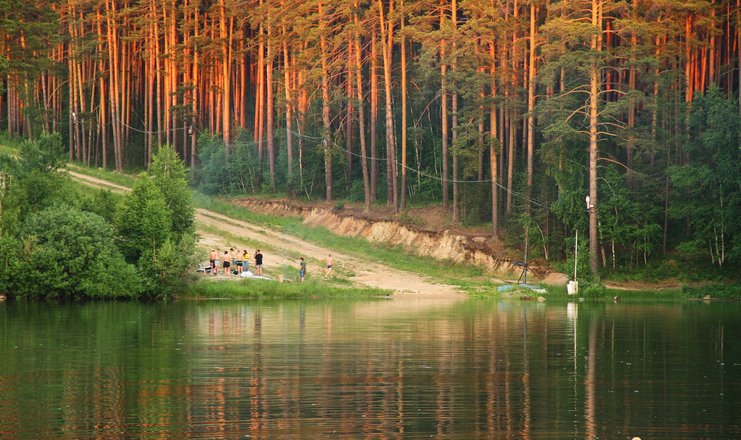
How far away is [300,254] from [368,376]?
131 feet

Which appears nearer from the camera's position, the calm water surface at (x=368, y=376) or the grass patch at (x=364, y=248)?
the calm water surface at (x=368, y=376)

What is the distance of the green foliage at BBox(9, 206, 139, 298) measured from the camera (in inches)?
1992

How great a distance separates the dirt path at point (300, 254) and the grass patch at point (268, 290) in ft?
6.39

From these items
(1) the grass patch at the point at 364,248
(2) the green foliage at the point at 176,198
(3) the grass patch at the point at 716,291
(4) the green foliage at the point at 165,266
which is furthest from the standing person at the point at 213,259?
(3) the grass patch at the point at 716,291

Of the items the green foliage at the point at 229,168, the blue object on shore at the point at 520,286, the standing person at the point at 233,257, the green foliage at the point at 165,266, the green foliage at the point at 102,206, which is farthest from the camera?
the green foliage at the point at 229,168

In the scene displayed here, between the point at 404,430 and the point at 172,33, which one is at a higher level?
the point at 172,33

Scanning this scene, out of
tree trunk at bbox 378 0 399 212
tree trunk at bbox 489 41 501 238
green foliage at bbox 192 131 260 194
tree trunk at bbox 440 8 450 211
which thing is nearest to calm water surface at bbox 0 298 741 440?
tree trunk at bbox 489 41 501 238

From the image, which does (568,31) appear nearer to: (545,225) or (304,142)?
(545,225)

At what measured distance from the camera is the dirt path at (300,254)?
5800 cm

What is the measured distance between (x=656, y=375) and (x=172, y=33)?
71.5 meters

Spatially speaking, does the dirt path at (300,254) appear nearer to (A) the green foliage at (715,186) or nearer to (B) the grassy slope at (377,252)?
(B) the grassy slope at (377,252)

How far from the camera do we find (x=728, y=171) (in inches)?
2270

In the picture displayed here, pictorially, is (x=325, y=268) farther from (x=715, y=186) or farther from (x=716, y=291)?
(x=715, y=186)

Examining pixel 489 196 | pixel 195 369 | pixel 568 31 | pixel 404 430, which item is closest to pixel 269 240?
→ pixel 489 196
